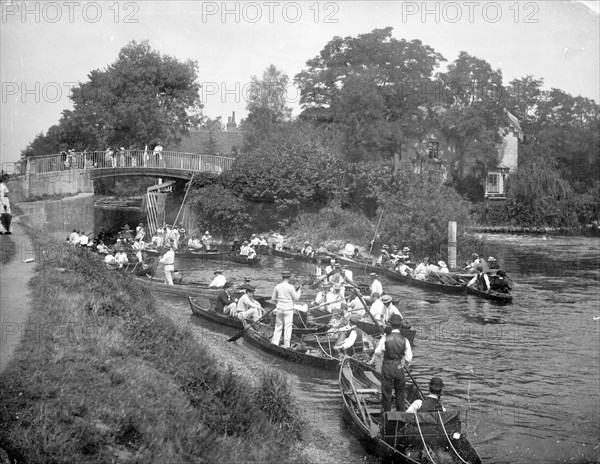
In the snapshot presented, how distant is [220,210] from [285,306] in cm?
1506

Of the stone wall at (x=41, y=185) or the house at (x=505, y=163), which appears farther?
the house at (x=505, y=163)

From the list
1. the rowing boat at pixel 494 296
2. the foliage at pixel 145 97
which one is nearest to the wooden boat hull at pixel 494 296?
the rowing boat at pixel 494 296

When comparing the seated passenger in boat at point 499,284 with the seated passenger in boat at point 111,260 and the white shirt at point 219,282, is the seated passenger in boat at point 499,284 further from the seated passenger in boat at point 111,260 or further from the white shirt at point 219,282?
the seated passenger in boat at point 111,260

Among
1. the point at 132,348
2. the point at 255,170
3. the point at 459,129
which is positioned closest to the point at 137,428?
the point at 132,348

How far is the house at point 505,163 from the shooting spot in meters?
51.3

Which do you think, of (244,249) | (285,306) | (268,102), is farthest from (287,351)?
(268,102)

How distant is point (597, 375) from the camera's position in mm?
16891

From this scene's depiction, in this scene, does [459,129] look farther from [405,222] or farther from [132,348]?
[132,348]

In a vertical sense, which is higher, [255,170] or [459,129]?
[459,129]

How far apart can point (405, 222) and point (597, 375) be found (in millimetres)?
17548

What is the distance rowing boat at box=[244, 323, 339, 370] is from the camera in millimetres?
14914

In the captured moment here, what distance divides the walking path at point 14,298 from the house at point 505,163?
39.6m

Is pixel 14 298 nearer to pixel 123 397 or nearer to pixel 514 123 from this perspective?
pixel 123 397

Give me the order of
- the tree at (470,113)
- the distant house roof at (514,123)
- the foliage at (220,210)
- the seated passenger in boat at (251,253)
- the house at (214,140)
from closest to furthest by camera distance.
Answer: the foliage at (220,210), the seated passenger in boat at (251,253), the tree at (470,113), the house at (214,140), the distant house roof at (514,123)
